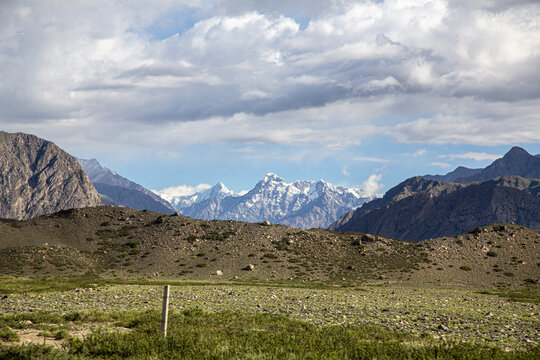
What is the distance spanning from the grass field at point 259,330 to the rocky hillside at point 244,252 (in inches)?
1893

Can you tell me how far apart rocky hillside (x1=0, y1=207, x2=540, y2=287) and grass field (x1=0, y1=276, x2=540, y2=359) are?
158 ft

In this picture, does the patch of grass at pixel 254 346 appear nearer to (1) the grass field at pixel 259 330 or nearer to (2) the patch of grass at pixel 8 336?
(1) the grass field at pixel 259 330

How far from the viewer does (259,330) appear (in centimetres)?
2141

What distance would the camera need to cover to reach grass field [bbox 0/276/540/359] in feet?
52.4

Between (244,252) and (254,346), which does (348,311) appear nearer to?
(254,346)

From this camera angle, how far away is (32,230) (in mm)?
106562

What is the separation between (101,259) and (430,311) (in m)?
81.6

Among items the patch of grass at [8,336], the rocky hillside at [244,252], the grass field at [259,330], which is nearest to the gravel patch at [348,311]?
the grass field at [259,330]

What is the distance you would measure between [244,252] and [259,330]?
77106 millimetres

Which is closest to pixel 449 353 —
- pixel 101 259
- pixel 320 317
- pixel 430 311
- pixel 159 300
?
pixel 320 317

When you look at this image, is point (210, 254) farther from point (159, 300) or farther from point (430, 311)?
point (430, 311)

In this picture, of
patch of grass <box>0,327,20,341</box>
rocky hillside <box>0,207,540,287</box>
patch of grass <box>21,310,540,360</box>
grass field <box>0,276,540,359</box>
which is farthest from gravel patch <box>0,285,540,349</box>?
rocky hillside <box>0,207,540,287</box>

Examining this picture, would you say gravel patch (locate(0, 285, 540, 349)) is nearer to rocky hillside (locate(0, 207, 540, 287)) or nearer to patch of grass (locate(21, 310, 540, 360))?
patch of grass (locate(21, 310, 540, 360))

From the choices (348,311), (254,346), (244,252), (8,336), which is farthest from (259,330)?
(244,252)
